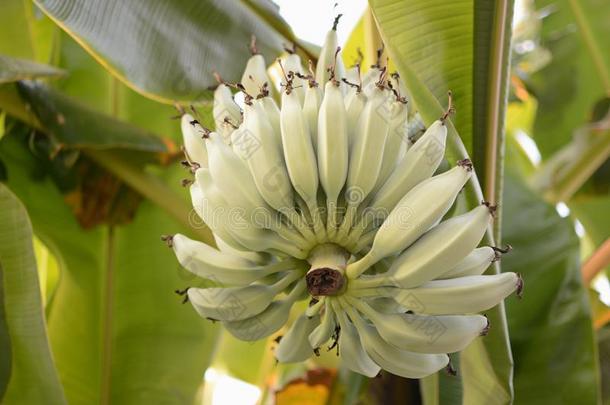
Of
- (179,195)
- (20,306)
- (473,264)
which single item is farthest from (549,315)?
(20,306)

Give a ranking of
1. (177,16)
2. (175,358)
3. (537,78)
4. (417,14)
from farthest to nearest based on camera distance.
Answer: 1. (537,78)
2. (175,358)
3. (177,16)
4. (417,14)

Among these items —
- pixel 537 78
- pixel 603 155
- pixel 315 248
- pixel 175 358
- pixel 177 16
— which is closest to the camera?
pixel 315 248

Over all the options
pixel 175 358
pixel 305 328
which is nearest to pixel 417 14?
pixel 305 328

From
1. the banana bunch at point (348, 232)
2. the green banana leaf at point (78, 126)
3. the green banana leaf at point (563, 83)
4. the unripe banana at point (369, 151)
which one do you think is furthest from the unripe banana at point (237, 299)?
the green banana leaf at point (563, 83)

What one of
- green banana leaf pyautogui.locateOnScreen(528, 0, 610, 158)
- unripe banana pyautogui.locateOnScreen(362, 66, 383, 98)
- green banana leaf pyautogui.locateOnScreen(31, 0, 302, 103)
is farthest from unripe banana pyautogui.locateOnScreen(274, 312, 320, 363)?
green banana leaf pyautogui.locateOnScreen(528, 0, 610, 158)

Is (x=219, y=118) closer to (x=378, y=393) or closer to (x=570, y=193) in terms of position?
(x=378, y=393)

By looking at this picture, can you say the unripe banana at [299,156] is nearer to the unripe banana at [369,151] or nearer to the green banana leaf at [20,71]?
the unripe banana at [369,151]

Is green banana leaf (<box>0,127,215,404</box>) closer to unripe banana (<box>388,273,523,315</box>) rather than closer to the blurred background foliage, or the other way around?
the blurred background foliage
